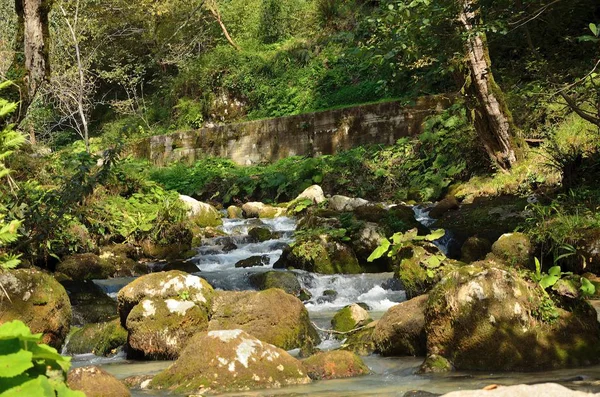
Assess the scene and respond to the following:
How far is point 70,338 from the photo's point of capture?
854 cm

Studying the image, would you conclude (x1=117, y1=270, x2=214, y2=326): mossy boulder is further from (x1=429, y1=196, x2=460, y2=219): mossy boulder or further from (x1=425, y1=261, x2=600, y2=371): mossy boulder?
(x1=429, y1=196, x2=460, y2=219): mossy boulder

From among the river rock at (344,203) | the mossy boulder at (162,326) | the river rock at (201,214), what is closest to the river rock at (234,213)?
the river rock at (201,214)

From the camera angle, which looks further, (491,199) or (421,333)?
(491,199)

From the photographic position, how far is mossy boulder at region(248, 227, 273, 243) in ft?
48.4

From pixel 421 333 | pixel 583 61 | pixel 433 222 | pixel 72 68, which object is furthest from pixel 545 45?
pixel 72 68

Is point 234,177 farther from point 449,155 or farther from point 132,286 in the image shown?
point 132,286

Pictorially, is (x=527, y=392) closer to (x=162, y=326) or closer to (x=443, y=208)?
(x=162, y=326)

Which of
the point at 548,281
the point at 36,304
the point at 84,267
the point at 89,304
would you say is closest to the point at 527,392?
the point at 548,281

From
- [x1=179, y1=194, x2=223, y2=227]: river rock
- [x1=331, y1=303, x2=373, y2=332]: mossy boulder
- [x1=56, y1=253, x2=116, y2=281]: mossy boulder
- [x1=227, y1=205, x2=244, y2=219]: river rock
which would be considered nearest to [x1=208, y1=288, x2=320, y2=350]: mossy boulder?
[x1=331, y1=303, x2=373, y2=332]: mossy boulder

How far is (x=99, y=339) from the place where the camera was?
8.36 metres

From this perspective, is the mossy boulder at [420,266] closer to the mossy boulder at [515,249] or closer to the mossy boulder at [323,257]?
the mossy boulder at [515,249]

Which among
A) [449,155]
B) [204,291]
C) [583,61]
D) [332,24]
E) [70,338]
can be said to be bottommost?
[70,338]

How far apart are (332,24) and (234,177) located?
10532 millimetres

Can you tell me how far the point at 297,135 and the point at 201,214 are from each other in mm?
6367
